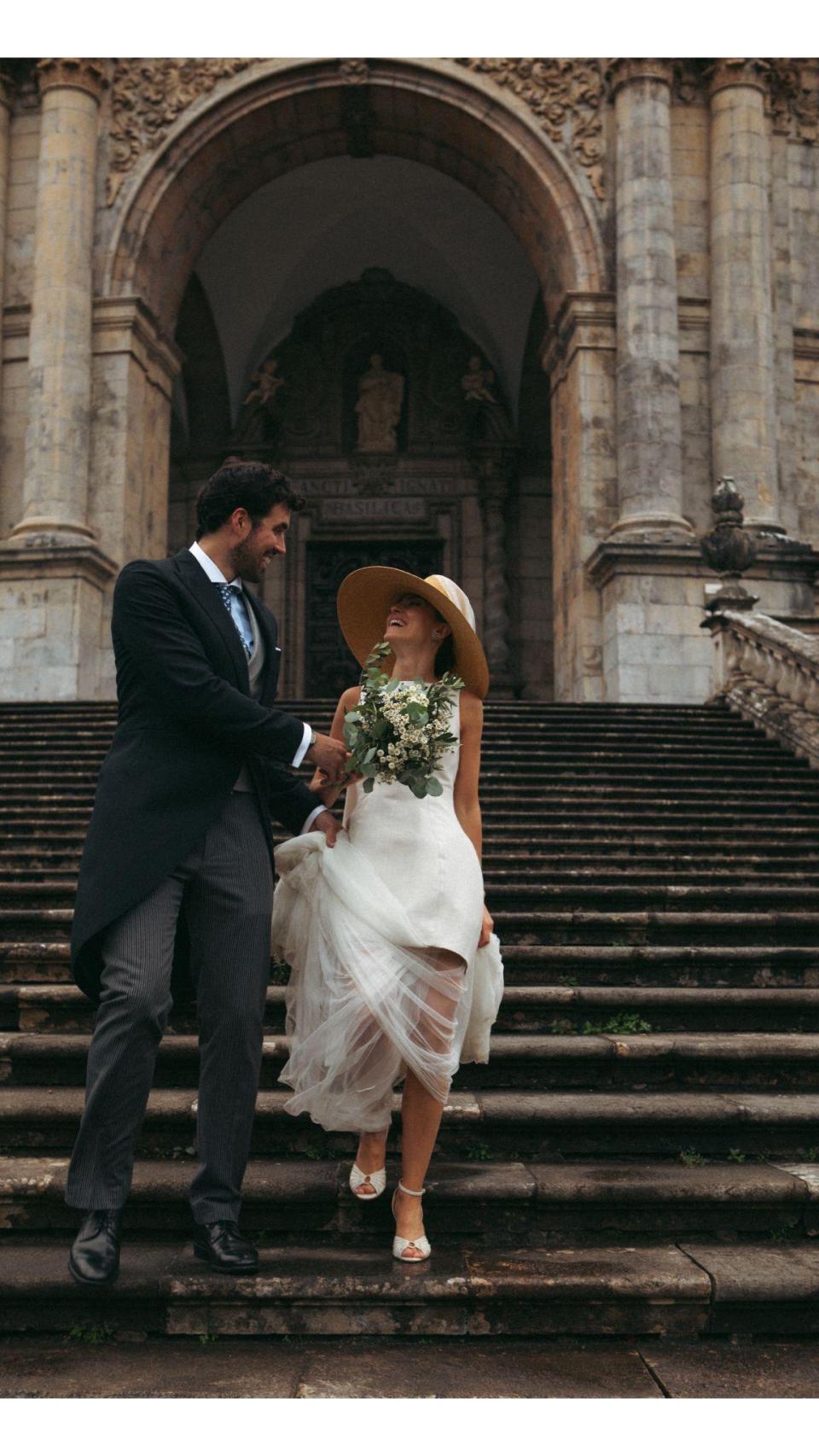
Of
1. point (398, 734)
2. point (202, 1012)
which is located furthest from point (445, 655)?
point (202, 1012)

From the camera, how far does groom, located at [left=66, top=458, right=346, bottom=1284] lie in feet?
10.2

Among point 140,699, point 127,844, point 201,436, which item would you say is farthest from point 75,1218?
point 201,436

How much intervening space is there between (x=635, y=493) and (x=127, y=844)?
12421 mm

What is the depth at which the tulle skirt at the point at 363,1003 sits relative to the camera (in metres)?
3.30

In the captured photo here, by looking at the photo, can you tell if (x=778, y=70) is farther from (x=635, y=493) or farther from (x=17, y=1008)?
(x=17, y=1008)

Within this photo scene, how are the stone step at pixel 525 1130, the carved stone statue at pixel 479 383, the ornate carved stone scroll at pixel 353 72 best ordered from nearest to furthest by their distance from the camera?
the stone step at pixel 525 1130, the ornate carved stone scroll at pixel 353 72, the carved stone statue at pixel 479 383

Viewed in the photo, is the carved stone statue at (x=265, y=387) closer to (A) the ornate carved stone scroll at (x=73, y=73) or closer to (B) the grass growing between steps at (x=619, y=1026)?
(A) the ornate carved stone scroll at (x=73, y=73)

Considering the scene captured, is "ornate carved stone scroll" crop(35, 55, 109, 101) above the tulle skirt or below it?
above

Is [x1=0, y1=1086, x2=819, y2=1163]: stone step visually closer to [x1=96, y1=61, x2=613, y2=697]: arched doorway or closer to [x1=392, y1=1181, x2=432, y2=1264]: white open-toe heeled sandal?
[x1=392, y1=1181, x2=432, y2=1264]: white open-toe heeled sandal

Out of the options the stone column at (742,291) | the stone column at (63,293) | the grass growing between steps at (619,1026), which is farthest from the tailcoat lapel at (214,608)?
the stone column at (742,291)

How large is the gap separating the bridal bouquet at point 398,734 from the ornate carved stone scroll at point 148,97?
14.3m

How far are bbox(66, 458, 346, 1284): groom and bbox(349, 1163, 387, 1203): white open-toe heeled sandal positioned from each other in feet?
1.21

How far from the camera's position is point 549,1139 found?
13.1 ft

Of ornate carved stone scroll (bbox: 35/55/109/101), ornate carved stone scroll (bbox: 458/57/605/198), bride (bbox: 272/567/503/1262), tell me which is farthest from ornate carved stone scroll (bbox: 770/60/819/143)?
bride (bbox: 272/567/503/1262)
